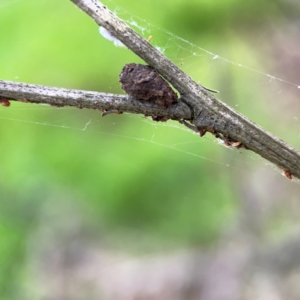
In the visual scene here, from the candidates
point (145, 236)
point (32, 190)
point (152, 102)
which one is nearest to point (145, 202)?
point (145, 236)

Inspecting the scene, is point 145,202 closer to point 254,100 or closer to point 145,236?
point 145,236

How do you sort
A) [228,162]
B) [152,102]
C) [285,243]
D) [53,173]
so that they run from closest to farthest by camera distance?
[152,102] → [285,243] → [228,162] → [53,173]

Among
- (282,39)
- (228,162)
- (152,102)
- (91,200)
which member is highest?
(282,39)

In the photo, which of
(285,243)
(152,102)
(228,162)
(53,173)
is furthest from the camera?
(53,173)

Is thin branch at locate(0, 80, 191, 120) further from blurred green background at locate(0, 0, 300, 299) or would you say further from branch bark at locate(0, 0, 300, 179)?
blurred green background at locate(0, 0, 300, 299)

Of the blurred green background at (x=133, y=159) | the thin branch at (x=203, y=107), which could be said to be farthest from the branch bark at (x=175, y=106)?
the blurred green background at (x=133, y=159)

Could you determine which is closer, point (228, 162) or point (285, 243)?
point (285, 243)

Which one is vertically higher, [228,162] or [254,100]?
[254,100]
